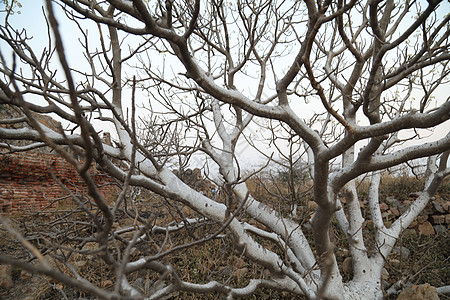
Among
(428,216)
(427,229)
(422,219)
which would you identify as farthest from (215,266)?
(428,216)

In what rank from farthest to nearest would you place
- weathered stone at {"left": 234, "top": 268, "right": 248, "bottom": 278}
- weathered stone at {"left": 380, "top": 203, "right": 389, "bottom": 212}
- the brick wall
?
the brick wall, weathered stone at {"left": 380, "top": 203, "right": 389, "bottom": 212}, weathered stone at {"left": 234, "top": 268, "right": 248, "bottom": 278}

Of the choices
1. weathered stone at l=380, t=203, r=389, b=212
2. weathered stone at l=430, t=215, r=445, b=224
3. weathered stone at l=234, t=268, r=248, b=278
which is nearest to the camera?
weathered stone at l=234, t=268, r=248, b=278

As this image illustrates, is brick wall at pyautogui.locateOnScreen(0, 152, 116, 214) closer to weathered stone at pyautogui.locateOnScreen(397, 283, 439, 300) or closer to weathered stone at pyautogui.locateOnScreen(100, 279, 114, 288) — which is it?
weathered stone at pyautogui.locateOnScreen(100, 279, 114, 288)

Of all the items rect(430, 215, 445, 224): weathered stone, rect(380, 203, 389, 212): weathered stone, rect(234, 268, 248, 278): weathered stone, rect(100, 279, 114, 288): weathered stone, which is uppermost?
rect(430, 215, 445, 224): weathered stone

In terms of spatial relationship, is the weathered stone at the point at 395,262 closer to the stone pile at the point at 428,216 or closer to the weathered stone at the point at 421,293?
the stone pile at the point at 428,216

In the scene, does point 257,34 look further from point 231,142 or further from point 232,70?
point 231,142

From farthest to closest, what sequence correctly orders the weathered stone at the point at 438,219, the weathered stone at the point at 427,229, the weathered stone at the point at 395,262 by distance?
the weathered stone at the point at 438,219 < the weathered stone at the point at 427,229 < the weathered stone at the point at 395,262

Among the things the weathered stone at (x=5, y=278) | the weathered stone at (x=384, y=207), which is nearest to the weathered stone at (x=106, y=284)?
the weathered stone at (x=5, y=278)

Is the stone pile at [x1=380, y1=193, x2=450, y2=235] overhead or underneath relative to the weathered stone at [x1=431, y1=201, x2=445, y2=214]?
underneath

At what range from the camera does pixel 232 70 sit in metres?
3.50

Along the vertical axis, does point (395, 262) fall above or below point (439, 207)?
below

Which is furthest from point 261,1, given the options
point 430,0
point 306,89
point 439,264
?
point 439,264

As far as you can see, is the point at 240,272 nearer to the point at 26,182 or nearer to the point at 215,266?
the point at 215,266

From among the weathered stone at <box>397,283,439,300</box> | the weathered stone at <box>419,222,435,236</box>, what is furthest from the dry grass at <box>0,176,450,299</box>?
the weathered stone at <box>397,283,439,300</box>
